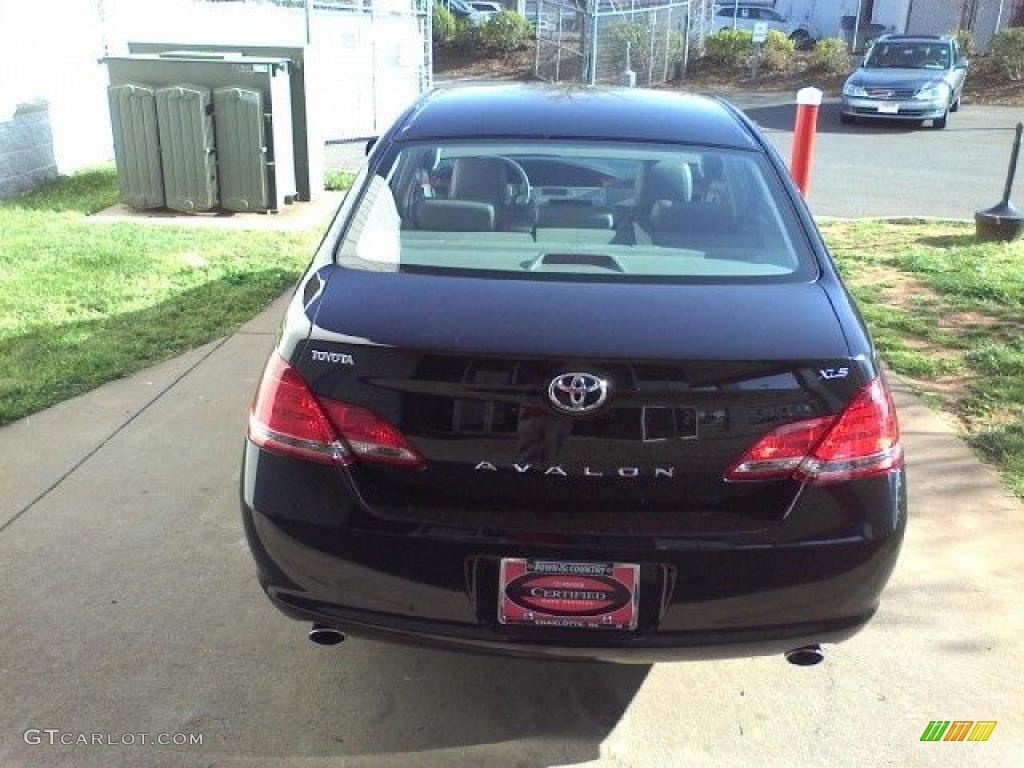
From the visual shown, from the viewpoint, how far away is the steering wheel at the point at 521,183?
11.2 ft

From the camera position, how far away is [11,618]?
3145 millimetres

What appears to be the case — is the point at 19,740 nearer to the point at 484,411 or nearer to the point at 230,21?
the point at 484,411

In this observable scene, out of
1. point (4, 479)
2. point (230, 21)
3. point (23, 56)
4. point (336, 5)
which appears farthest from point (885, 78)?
point (4, 479)

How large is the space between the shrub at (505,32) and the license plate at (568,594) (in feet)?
96.5

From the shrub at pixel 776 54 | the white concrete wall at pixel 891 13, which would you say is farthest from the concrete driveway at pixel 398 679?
the white concrete wall at pixel 891 13

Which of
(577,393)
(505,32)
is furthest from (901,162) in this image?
(505,32)

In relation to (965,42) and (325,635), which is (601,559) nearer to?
(325,635)

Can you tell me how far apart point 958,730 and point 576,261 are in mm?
1688

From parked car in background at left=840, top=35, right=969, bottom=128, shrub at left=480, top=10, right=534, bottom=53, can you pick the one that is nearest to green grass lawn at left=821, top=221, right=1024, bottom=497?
parked car in background at left=840, top=35, right=969, bottom=128

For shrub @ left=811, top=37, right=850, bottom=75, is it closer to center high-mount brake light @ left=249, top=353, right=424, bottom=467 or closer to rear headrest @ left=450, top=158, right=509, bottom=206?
rear headrest @ left=450, top=158, right=509, bottom=206

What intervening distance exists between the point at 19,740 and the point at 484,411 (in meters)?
1.57

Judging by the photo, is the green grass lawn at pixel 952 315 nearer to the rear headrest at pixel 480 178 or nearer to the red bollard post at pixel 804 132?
the red bollard post at pixel 804 132

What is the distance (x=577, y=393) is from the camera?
224cm

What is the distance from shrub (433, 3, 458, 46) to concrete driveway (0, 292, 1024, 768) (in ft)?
95.1
